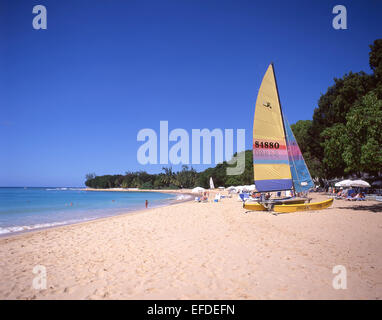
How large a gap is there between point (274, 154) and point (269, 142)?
2.74 feet

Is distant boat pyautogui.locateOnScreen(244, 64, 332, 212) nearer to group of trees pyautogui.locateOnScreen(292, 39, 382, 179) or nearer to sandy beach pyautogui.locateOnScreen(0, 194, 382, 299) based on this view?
group of trees pyautogui.locateOnScreen(292, 39, 382, 179)

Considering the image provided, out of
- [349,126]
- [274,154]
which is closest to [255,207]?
[274,154]

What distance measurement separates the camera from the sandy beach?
4.12 meters

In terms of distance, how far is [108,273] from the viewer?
5059 millimetres

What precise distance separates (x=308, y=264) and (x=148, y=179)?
14798 centimetres

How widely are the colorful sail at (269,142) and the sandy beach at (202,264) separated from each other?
5339 mm

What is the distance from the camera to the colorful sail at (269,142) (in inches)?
558

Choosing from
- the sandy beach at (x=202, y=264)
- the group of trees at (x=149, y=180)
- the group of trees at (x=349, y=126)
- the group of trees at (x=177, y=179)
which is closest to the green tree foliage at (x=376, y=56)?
the group of trees at (x=349, y=126)

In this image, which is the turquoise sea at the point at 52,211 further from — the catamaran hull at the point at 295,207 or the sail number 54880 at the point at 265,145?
the catamaran hull at the point at 295,207

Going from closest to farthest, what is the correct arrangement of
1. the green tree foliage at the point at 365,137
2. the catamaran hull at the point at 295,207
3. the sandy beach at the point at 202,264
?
the sandy beach at the point at 202,264, the green tree foliage at the point at 365,137, the catamaran hull at the point at 295,207

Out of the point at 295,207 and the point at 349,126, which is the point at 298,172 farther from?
the point at 349,126

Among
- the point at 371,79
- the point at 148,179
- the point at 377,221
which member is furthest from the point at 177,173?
the point at 377,221

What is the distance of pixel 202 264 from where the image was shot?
5.47m
